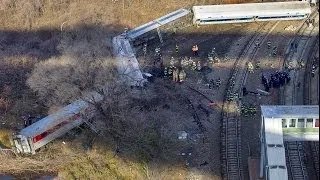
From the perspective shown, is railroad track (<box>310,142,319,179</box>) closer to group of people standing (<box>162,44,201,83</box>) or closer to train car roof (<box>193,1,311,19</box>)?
group of people standing (<box>162,44,201,83</box>)

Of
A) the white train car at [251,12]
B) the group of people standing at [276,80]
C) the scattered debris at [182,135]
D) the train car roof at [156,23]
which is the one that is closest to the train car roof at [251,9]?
the white train car at [251,12]

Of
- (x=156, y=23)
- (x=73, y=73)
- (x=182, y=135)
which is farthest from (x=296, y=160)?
(x=156, y=23)

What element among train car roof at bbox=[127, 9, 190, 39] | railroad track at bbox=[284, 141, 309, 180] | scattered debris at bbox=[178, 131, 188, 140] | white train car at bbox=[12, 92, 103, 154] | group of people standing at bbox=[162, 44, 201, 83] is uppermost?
train car roof at bbox=[127, 9, 190, 39]

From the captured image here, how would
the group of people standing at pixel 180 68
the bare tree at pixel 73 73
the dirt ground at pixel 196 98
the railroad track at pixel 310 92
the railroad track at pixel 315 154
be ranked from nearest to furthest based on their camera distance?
the railroad track at pixel 315 154 → the railroad track at pixel 310 92 → the dirt ground at pixel 196 98 → the bare tree at pixel 73 73 → the group of people standing at pixel 180 68

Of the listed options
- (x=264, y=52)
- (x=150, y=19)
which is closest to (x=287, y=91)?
(x=264, y=52)

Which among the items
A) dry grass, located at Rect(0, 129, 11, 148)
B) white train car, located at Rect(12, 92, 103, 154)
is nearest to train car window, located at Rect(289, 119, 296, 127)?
white train car, located at Rect(12, 92, 103, 154)

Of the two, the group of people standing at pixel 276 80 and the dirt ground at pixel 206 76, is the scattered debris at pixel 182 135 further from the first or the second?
the group of people standing at pixel 276 80

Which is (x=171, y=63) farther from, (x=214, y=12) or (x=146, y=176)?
(x=146, y=176)
